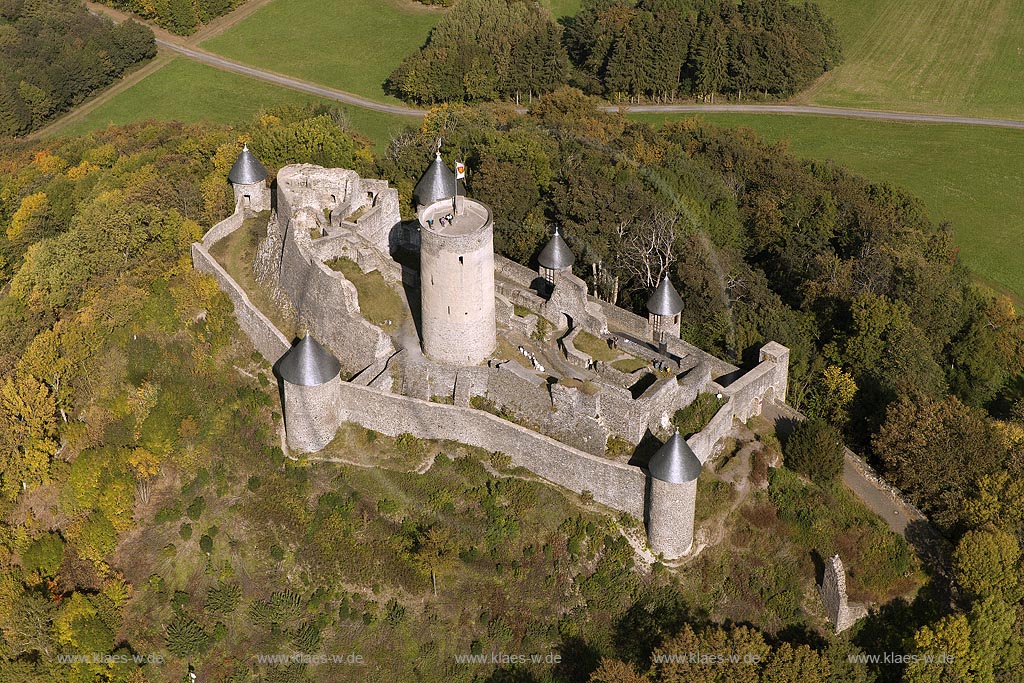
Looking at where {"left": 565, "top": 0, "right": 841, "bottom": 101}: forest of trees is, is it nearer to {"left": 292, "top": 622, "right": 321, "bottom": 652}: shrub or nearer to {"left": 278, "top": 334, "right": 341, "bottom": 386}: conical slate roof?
{"left": 278, "top": 334, "right": 341, "bottom": 386}: conical slate roof

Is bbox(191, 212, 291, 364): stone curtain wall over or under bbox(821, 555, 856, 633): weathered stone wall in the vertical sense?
over

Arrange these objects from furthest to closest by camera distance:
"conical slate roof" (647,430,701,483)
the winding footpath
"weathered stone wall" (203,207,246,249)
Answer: the winding footpath, "weathered stone wall" (203,207,246,249), "conical slate roof" (647,430,701,483)

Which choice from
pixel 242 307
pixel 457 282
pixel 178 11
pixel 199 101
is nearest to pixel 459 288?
pixel 457 282

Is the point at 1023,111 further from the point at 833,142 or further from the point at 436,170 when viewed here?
the point at 436,170

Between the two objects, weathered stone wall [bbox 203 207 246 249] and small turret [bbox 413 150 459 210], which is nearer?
small turret [bbox 413 150 459 210]

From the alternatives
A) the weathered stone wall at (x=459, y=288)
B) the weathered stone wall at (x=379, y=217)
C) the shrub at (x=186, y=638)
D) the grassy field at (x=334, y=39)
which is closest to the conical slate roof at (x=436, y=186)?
the weathered stone wall at (x=379, y=217)

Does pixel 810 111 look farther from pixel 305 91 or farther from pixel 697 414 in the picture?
pixel 697 414

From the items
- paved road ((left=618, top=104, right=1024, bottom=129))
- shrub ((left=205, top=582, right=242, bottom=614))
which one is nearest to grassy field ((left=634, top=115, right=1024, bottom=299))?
paved road ((left=618, top=104, right=1024, bottom=129))

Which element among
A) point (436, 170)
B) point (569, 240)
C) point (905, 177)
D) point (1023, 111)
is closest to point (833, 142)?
point (905, 177)
